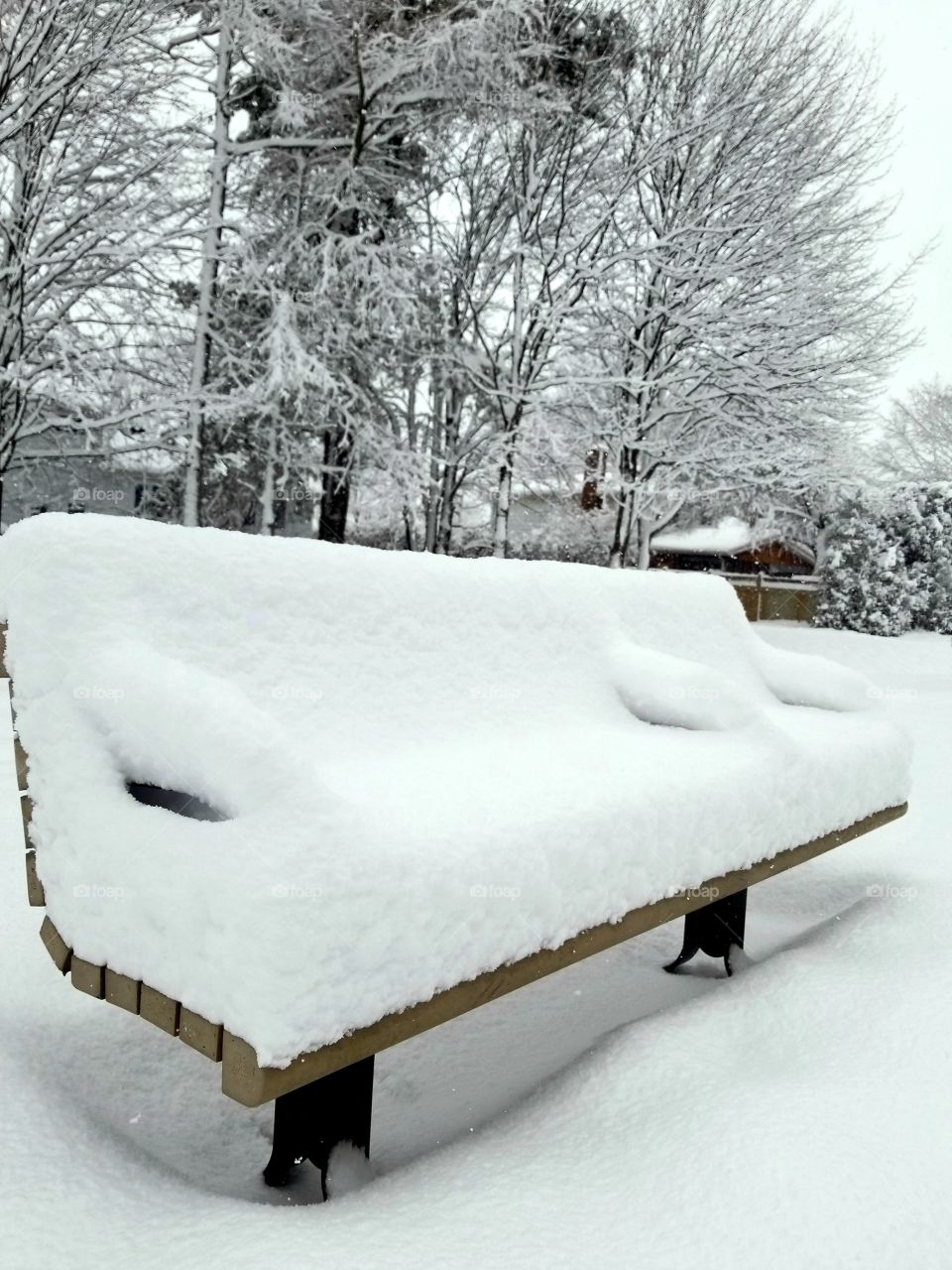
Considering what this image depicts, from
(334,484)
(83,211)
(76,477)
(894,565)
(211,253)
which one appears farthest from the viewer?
(894,565)

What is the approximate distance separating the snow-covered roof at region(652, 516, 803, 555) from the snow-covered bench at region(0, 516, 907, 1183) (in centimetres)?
2821

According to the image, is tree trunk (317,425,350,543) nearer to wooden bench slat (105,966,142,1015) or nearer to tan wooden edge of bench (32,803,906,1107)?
tan wooden edge of bench (32,803,906,1107)

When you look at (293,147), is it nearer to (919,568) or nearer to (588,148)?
(588,148)

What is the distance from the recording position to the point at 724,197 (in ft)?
34.6

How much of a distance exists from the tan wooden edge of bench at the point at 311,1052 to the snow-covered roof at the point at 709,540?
28.8 meters

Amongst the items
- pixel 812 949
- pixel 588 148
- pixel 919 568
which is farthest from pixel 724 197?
pixel 812 949

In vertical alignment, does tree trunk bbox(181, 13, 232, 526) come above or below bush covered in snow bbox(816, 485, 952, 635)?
above

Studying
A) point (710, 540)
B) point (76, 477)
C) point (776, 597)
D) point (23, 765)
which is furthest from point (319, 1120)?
point (710, 540)

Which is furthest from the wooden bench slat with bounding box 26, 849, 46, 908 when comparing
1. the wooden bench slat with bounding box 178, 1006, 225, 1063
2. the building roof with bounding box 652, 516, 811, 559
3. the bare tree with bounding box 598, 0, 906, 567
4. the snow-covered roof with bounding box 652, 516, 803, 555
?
the snow-covered roof with bounding box 652, 516, 803, 555

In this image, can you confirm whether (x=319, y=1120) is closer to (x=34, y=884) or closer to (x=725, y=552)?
(x=34, y=884)

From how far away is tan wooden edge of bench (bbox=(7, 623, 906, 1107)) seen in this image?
48.3 inches

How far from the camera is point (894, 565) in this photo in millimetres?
12891

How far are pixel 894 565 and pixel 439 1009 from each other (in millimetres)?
13020

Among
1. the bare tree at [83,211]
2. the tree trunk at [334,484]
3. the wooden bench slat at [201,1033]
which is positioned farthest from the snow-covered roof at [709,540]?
the wooden bench slat at [201,1033]
